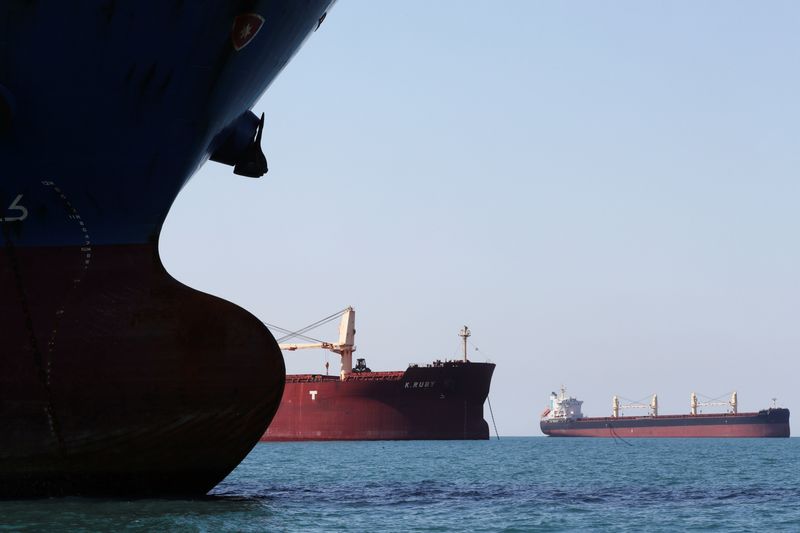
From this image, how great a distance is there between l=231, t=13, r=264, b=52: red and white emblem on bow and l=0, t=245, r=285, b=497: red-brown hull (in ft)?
9.73

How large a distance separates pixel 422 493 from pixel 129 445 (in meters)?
6.16

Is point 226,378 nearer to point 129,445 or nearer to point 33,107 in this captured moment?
point 129,445

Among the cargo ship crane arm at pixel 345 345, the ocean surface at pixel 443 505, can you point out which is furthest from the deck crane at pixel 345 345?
the ocean surface at pixel 443 505

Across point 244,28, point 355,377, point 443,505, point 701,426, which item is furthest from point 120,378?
point 701,426

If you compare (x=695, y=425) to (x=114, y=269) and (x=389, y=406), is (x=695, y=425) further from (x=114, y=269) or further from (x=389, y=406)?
(x=114, y=269)

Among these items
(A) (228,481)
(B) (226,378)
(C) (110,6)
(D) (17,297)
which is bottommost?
(A) (228,481)

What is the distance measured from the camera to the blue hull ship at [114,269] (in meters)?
12.2

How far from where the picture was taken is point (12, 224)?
12.8m

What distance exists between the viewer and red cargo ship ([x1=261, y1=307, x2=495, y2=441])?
52.4 metres

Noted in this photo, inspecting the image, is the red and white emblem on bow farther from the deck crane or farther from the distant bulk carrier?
the distant bulk carrier

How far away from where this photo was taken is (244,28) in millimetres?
12992

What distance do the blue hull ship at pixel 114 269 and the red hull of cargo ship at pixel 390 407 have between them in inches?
1548

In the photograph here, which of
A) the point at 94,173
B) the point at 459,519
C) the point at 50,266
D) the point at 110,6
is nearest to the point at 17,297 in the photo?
the point at 50,266

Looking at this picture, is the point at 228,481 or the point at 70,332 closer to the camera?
the point at 70,332
